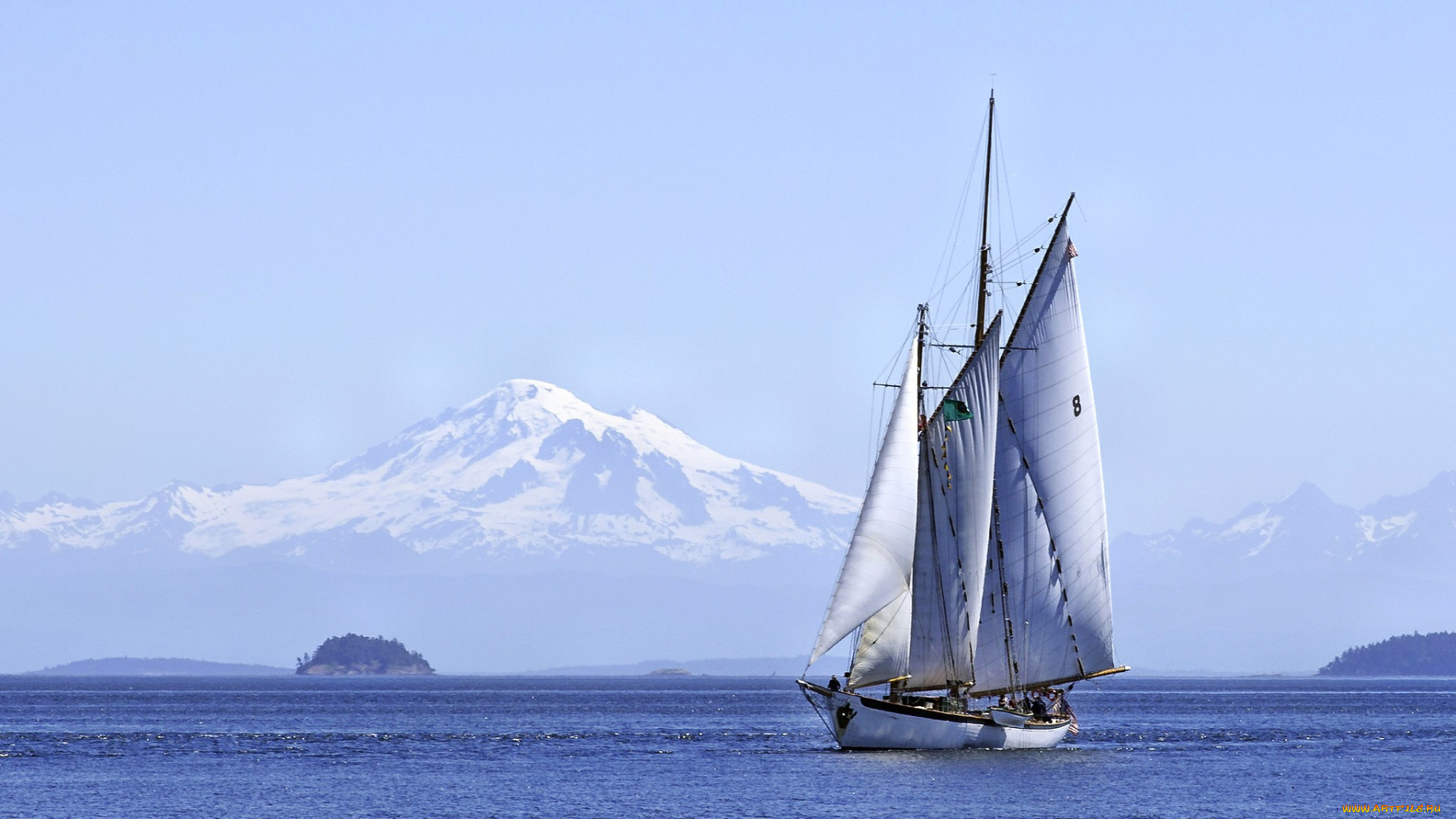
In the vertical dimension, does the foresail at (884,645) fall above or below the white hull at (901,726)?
above

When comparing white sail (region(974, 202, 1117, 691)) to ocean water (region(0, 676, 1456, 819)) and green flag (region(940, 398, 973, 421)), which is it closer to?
green flag (region(940, 398, 973, 421))

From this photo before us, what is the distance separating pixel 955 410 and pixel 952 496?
3.79m

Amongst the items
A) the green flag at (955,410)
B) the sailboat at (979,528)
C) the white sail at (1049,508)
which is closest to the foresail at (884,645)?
the sailboat at (979,528)

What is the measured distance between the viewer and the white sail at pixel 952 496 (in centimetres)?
9069

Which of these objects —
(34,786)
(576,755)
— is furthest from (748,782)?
(34,786)

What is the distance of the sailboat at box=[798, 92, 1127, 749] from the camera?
8962cm

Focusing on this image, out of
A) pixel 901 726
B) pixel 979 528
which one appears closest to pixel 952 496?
pixel 979 528

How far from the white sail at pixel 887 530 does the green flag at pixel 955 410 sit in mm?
1382

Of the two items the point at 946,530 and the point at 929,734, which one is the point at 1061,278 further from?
the point at 929,734

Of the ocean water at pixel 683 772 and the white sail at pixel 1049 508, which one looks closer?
the ocean water at pixel 683 772

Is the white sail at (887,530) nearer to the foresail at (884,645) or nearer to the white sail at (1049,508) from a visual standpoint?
the foresail at (884,645)

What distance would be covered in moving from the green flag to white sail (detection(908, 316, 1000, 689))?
0.11ft

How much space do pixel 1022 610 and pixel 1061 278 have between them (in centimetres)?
1536

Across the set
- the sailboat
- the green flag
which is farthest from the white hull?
the green flag
